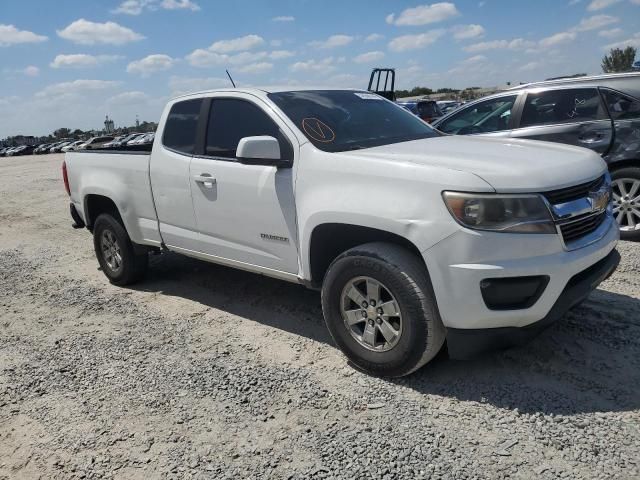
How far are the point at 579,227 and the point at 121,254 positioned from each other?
4.25 m

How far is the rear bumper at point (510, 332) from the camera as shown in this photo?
3.06 m

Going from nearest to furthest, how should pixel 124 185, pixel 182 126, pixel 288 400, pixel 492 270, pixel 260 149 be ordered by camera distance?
pixel 492 270
pixel 288 400
pixel 260 149
pixel 182 126
pixel 124 185

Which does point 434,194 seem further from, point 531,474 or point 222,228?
point 222,228

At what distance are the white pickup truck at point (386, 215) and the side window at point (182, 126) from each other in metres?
0.02

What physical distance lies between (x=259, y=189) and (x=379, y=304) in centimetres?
124

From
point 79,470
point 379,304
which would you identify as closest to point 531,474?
point 379,304

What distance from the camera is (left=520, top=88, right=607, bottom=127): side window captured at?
6.20 m

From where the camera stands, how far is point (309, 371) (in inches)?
146

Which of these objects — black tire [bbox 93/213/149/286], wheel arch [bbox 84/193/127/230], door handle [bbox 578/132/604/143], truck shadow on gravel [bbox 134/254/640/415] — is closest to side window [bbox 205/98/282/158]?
truck shadow on gravel [bbox 134/254/640/415]

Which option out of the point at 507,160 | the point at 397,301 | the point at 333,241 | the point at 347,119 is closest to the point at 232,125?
the point at 347,119

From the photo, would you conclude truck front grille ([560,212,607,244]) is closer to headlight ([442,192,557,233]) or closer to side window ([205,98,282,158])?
headlight ([442,192,557,233])

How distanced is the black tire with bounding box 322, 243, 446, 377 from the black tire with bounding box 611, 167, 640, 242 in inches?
148

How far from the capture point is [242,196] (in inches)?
163

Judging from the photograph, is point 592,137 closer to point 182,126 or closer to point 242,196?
point 242,196
